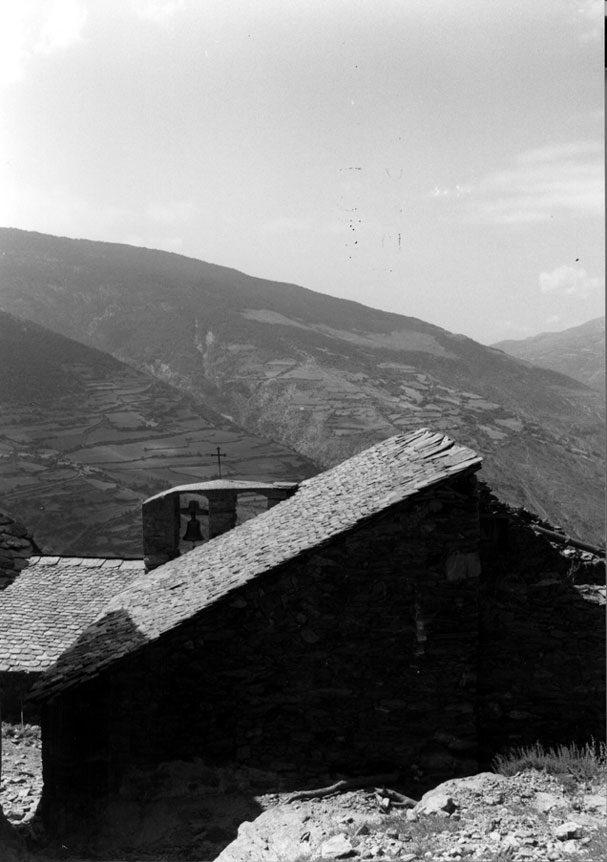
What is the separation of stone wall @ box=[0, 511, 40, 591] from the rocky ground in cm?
874

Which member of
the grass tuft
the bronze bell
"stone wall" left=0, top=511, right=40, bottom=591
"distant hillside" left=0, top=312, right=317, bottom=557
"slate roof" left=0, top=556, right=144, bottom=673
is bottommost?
the grass tuft

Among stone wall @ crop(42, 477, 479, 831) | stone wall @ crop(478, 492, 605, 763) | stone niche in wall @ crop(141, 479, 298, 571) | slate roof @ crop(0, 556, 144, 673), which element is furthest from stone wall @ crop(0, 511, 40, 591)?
stone wall @ crop(478, 492, 605, 763)

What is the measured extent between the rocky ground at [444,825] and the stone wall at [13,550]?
28.7 ft

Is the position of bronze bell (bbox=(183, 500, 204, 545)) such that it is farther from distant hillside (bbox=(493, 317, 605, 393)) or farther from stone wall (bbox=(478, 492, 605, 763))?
distant hillside (bbox=(493, 317, 605, 393))

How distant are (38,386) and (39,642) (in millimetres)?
20562

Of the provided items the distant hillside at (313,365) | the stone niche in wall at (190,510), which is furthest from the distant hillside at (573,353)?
the stone niche in wall at (190,510)

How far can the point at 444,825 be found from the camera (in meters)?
5.53

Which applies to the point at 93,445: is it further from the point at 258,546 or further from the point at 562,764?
the point at 562,764

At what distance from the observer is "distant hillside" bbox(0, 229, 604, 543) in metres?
38.8

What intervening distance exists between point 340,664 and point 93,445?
22541 millimetres

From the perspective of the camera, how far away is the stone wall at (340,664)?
839 cm

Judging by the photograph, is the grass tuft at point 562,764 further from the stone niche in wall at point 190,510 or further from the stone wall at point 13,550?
the stone wall at point 13,550

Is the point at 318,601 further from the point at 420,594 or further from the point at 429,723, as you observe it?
the point at 429,723

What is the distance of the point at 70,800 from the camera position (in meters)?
8.00
